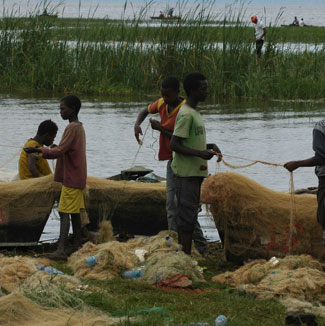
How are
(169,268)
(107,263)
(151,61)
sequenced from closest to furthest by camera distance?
(169,268)
(107,263)
(151,61)

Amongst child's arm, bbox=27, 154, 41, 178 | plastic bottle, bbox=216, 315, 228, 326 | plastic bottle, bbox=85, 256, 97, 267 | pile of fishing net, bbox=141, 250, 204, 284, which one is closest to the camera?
Answer: plastic bottle, bbox=216, 315, 228, 326

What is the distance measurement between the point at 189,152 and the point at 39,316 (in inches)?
87.6

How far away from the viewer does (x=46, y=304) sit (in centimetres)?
542

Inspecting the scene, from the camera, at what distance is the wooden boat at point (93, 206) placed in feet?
26.4

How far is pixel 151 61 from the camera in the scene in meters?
19.7

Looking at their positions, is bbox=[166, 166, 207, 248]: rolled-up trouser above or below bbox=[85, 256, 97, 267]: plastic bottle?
above

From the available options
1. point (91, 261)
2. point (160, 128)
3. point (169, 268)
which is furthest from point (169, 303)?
point (160, 128)

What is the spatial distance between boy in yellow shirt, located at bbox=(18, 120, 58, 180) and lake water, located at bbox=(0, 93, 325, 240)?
10.9 ft

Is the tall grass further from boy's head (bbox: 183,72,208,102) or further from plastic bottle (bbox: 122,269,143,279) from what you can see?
plastic bottle (bbox: 122,269,143,279)

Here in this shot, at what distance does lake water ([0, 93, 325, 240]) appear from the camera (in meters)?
12.9

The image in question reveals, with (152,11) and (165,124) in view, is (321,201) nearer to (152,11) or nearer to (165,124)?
(165,124)

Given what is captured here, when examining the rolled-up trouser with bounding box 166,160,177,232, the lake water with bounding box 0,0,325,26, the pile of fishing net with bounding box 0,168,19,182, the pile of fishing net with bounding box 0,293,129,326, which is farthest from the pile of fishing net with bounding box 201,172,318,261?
the lake water with bounding box 0,0,325,26

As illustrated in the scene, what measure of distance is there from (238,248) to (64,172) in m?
1.66

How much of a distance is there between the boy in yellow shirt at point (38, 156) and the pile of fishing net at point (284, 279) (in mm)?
2383
